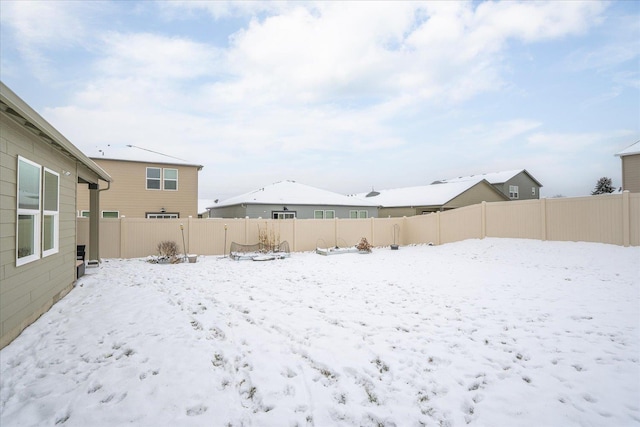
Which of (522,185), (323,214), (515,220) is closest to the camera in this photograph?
(515,220)

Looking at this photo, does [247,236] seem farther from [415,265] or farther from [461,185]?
[461,185]

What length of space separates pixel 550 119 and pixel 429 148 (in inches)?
373

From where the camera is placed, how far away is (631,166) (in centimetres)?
1500

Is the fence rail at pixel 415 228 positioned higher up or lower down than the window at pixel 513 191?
lower down

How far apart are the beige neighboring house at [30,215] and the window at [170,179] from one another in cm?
1010

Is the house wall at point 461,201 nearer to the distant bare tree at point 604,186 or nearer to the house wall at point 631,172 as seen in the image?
the house wall at point 631,172

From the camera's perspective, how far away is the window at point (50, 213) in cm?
521

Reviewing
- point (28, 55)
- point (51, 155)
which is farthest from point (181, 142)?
point (51, 155)

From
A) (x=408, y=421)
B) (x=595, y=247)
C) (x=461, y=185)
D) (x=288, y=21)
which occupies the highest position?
(x=288, y=21)

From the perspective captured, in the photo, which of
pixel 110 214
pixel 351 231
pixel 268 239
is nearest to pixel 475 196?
pixel 351 231

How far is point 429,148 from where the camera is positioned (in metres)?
23.7

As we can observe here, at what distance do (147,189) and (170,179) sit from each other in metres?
1.23

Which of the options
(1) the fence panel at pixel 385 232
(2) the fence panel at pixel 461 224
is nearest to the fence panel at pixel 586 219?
(2) the fence panel at pixel 461 224

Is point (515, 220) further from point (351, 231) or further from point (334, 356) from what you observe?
point (334, 356)
